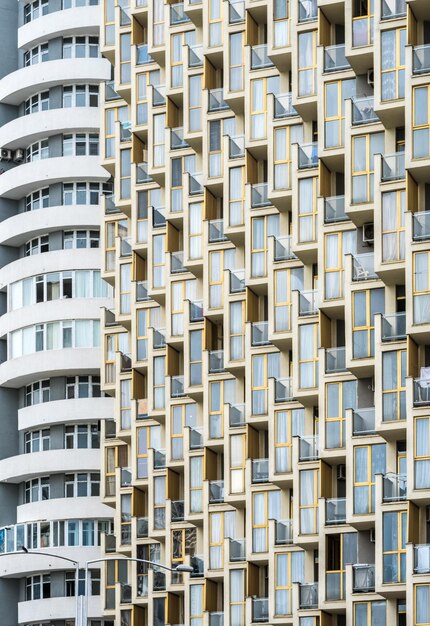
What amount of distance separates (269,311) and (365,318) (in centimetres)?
621

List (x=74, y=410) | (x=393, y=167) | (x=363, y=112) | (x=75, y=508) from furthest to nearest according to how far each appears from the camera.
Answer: (x=74, y=410) < (x=75, y=508) < (x=363, y=112) < (x=393, y=167)

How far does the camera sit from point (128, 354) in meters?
97.8

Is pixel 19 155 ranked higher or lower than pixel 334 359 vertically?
higher

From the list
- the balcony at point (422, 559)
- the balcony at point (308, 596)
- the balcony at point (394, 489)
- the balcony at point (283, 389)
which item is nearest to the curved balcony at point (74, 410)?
the balcony at point (283, 389)

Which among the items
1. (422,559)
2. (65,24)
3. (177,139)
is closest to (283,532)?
(422,559)

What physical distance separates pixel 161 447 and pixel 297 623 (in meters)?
14.2

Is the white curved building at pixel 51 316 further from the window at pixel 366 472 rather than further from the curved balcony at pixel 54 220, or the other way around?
the window at pixel 366 472

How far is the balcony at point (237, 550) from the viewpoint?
8744 cm

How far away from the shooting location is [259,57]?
3514 inches

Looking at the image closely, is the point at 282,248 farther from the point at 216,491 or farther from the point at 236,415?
the point at 216,491

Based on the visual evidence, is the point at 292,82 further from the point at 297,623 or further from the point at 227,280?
the point at 297,623

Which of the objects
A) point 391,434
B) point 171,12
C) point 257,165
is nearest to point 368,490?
point 391,434

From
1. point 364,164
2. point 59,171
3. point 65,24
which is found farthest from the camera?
point 65,24

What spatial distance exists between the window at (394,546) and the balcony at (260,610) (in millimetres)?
8567
